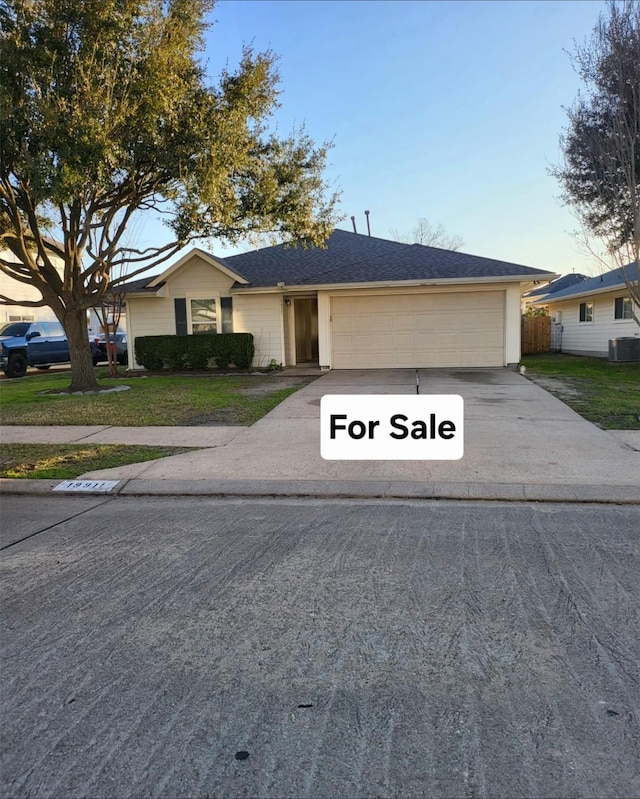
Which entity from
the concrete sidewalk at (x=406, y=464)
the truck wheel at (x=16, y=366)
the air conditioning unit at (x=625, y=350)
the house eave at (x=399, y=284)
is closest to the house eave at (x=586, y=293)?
the air conditioning unit at (x=625, y=350)

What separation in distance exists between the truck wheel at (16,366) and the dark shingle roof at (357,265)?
5036 mm

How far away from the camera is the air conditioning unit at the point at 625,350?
1922 centimetres

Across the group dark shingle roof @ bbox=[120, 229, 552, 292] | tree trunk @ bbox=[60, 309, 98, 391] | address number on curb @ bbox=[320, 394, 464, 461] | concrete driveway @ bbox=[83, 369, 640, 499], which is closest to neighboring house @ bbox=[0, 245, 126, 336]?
dark shingle roof @ bbox=[120, 229, 552, 292]

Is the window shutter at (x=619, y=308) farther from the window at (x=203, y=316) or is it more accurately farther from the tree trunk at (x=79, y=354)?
the tree trunk at (x=79, y=354)

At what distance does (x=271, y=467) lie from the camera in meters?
6.88

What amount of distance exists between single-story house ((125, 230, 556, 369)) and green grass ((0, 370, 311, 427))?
3225mm

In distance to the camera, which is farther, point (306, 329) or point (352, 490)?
point (306, 329)

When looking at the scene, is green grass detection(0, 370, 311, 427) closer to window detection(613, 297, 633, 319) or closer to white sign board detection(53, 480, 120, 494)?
white sign board detection(53, 480, 120, 494)

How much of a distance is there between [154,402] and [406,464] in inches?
262

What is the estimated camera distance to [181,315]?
61.6 feet

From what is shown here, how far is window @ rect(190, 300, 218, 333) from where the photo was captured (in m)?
18.7

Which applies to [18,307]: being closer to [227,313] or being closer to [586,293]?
[227,313]

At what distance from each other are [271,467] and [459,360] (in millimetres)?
12048

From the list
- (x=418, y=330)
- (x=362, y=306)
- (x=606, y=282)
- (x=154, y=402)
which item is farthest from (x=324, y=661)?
(x=606, y=282)
